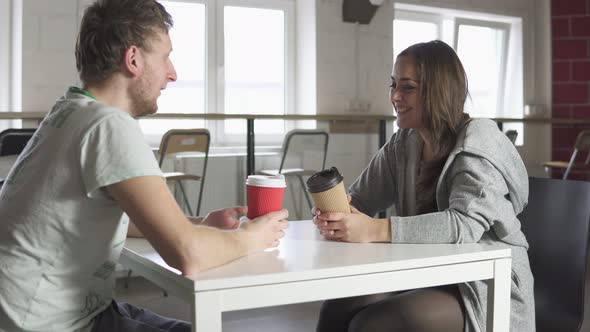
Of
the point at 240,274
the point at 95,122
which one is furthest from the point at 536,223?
the point at 95,122

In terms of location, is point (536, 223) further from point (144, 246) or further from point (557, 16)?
point (557, 16)

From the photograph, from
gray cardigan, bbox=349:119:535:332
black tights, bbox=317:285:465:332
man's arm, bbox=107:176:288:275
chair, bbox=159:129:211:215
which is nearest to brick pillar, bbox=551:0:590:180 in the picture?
chair, bbox=159:129:211:215

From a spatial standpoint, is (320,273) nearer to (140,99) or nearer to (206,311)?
(206,311)

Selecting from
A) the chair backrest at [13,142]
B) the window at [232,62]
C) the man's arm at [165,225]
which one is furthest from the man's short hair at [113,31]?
the window at [232,62]

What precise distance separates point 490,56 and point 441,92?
5137 mm

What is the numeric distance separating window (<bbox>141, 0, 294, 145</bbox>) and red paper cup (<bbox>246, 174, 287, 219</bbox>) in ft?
11.4

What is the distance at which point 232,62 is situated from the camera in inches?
198

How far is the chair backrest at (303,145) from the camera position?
14.4 ft

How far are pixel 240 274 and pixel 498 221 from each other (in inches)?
27.1

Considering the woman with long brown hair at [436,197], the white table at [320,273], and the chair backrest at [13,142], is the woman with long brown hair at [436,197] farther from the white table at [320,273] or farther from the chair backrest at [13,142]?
the chair backrest at [13,142]

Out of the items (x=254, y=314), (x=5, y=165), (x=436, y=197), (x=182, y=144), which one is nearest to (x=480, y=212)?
(x=436, y=197)

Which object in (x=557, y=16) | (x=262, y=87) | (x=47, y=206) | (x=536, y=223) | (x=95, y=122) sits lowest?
(x=536, y=223)

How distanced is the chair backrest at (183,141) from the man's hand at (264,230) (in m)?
2.75

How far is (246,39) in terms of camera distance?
5074 mm
